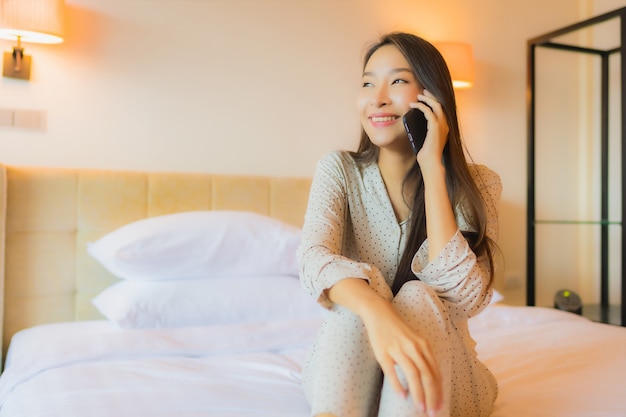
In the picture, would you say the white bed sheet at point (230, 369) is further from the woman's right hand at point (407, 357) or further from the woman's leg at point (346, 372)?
the woman's right hand at point (407, 357)

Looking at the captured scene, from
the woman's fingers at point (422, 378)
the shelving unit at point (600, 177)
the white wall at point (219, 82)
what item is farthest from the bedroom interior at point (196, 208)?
the woman's fingers at point (422, 378)

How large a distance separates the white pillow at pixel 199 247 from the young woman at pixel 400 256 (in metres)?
0.64

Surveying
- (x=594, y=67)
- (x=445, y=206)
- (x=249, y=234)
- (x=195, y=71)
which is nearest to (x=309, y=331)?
(x=249, y=234)

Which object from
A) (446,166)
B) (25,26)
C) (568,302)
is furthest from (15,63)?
(568,302)

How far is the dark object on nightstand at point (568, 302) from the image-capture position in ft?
8.71

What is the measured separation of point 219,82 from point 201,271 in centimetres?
82

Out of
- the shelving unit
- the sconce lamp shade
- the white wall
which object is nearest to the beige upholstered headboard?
the white wall

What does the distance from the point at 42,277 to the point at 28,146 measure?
0.45m

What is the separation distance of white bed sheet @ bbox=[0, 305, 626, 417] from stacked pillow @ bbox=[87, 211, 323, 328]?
0.06m

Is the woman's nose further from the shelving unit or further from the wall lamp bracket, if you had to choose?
the shelving unit

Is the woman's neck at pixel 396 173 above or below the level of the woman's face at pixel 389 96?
below

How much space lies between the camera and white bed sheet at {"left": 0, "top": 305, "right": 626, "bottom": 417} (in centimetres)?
109

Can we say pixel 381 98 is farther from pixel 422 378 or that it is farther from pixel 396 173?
pixel 422 378

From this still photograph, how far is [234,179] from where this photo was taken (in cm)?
218
